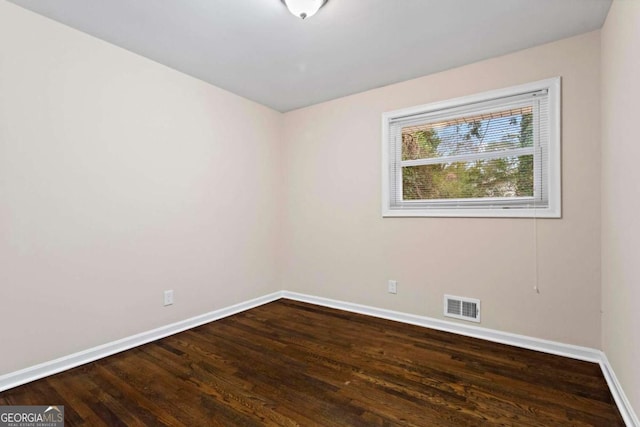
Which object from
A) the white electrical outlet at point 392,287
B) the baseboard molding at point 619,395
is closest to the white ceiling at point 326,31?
the white electrical outlet at point 392,287

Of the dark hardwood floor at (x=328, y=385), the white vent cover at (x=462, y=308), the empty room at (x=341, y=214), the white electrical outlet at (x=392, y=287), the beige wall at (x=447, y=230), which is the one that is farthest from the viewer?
the white electrical outlet at (x=392, y=287)

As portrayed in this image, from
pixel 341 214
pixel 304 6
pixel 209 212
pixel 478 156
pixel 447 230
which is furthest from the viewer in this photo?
pixel 341 214

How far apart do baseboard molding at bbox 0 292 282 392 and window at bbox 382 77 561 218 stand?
2087 millimetres

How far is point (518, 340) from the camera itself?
2508 millimetres

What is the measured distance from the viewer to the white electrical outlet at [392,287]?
3123 millimetres

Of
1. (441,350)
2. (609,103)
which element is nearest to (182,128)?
(441,350)

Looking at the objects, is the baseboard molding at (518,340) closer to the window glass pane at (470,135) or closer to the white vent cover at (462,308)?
the white vent cover at (462,308)

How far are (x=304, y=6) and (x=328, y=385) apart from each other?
93.7 inches

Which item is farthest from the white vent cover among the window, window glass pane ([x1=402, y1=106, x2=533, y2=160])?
window glass pane ([x1=402, y1=106, x2=533, y2=160])

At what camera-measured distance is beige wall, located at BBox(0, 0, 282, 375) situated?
77.0 inches

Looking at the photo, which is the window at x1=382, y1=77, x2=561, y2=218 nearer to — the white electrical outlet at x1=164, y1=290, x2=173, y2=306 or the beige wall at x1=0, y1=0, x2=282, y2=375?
the beige wall at x1=0, y1=0, x2=282, y2=375

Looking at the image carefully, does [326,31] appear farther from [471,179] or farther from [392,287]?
[392,287]

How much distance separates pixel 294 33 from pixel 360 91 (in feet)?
4.07
